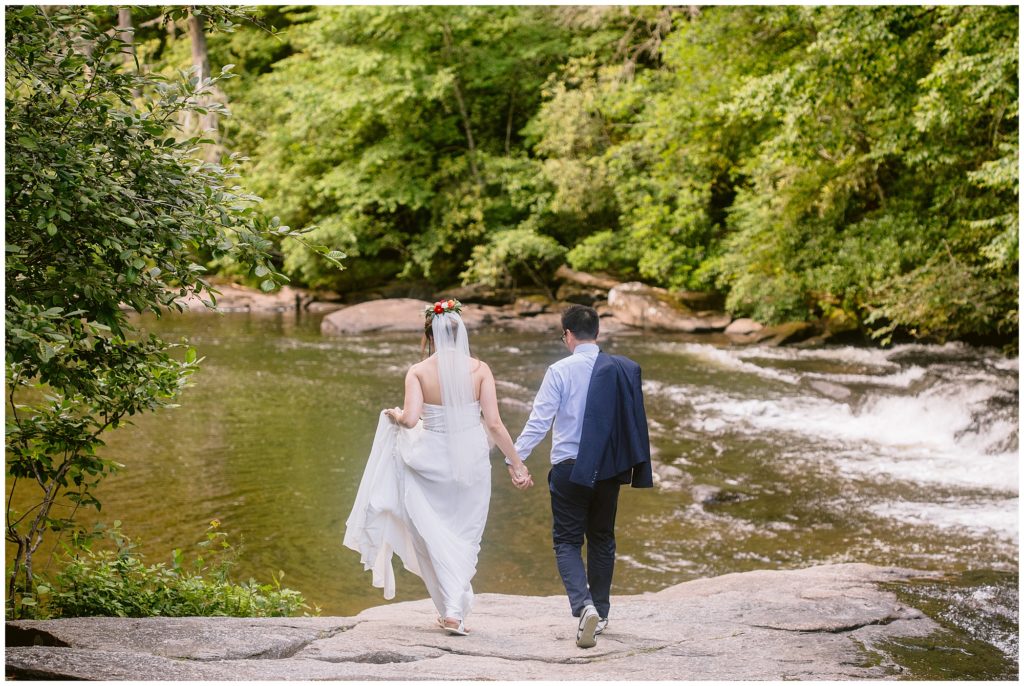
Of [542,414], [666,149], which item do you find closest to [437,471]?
[542,414]

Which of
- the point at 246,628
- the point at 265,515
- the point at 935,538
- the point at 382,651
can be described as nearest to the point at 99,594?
the point at 246,628

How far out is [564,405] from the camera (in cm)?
543

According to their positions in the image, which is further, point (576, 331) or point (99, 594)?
point (99, 594)

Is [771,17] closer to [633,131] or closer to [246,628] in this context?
[633,131]

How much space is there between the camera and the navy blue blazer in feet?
17.2

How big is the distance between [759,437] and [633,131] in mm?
14923

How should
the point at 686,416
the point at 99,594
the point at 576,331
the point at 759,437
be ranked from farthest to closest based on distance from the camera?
the point at 686,416, the point at 759,437, the point at 99,594, the point at 576,331

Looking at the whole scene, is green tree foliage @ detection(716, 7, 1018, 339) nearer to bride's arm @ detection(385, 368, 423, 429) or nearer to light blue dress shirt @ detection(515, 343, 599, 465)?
light blue dress shirt @ detection(515, 343, 599, 465)

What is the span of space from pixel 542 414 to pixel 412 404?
31.8 inches

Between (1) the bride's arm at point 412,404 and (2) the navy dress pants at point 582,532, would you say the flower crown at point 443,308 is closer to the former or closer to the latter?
(1) the bride's arm at point 412,404

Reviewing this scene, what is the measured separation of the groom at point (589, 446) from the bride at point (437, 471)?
32 cm

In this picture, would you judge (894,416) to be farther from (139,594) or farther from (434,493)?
(139,594)

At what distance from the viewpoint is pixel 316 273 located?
30969 mm

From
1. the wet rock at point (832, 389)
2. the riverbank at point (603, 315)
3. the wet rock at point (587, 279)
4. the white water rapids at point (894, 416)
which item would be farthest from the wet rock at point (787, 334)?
the wet rock at point (587, 279)
